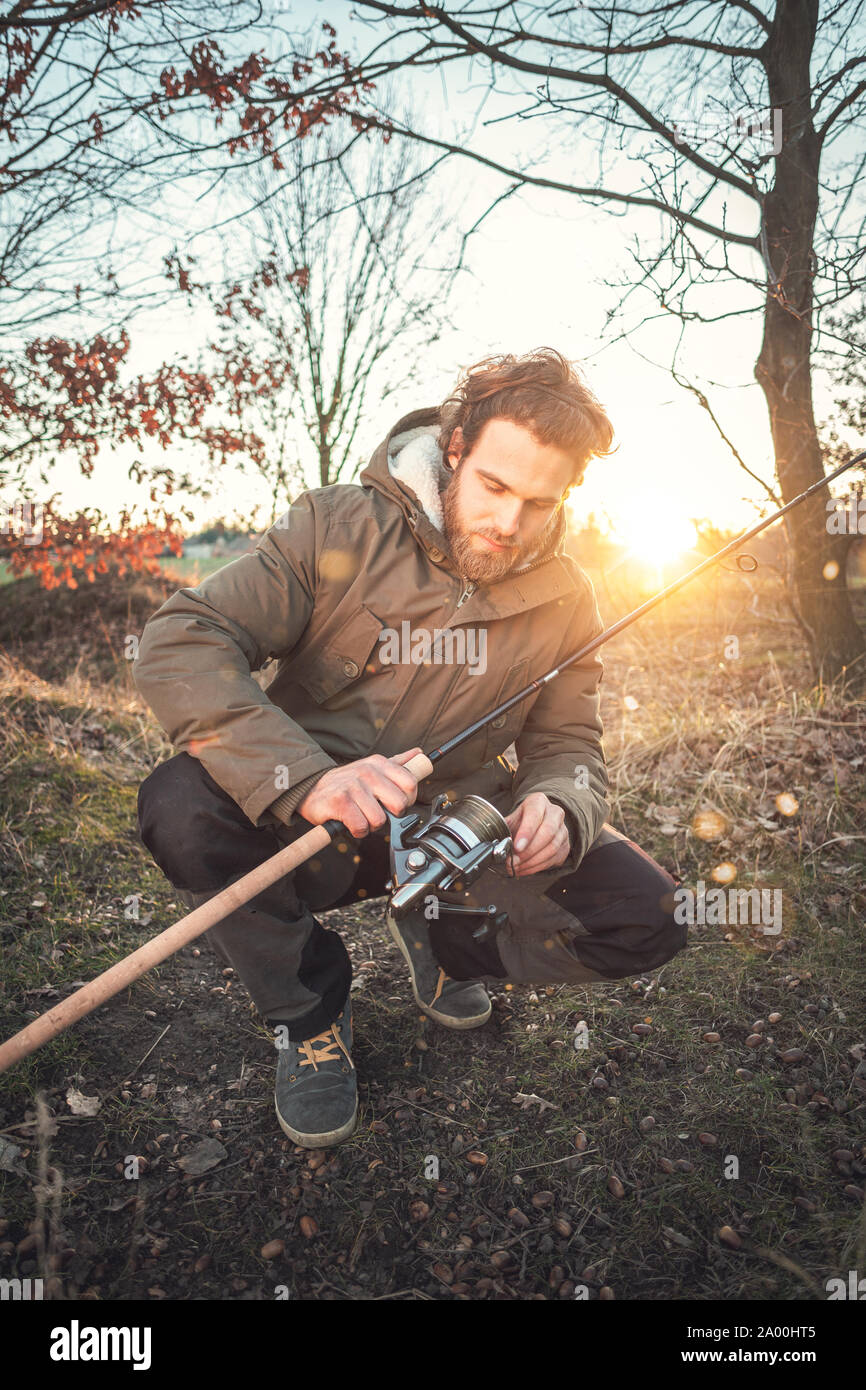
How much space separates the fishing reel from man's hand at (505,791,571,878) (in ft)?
0.25

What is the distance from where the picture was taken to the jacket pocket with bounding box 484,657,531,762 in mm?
2625

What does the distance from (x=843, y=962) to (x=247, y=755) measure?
2.52 meters

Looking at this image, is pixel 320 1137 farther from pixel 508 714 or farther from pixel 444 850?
A: pixel 508 714

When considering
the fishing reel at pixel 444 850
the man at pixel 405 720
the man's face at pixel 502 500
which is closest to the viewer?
the fishing reel at pixel 444 850

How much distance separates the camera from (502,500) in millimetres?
2488

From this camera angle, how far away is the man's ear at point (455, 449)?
8.77ft

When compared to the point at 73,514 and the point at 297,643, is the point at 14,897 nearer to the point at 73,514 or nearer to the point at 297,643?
the point at 297,643

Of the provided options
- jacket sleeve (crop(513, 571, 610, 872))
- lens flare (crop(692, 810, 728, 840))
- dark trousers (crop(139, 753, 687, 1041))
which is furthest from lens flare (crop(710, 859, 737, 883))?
dark trousers (crop(139, 753, 687, 1041))

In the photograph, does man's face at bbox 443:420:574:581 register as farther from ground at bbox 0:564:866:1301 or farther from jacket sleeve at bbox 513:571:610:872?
ground at bbox 0:564:866:1301

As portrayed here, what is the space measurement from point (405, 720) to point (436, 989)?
1027mm

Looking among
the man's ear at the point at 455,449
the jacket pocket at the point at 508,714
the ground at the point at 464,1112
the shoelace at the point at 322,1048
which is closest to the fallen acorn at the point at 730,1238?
the ground at the point at 464,1112

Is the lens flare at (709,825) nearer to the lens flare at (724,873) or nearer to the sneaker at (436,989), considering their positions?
the lens flare at (724,873)

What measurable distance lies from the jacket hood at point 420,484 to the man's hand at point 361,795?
0.86 metres
